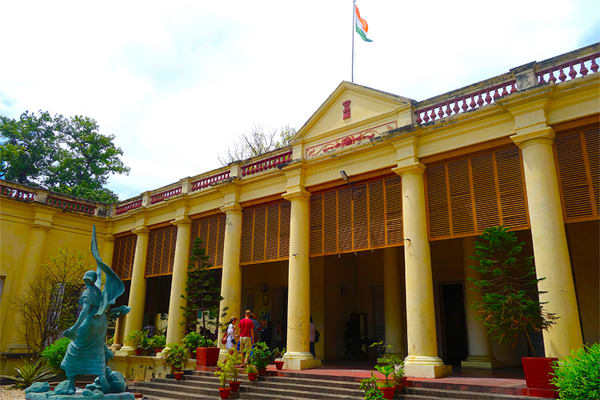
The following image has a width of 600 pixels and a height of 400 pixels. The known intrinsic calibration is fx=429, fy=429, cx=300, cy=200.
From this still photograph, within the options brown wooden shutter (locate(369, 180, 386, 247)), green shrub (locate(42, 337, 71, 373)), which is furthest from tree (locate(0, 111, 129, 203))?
brown wooden shutter (locate(369, 180, 386, 247))

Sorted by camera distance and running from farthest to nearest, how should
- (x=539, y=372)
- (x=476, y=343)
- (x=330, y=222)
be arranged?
(x=330, y=222) < (x=476, y=343) < (x=539, y=372)

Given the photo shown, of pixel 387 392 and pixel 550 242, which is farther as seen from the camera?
pixel 550 242

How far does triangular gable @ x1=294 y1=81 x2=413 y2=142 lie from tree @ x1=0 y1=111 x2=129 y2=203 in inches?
689

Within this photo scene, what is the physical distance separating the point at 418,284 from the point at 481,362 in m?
3.32

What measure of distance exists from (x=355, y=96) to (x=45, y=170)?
69.1 ft

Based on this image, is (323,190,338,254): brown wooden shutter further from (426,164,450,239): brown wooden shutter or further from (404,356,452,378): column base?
(404,356,452,378): column base

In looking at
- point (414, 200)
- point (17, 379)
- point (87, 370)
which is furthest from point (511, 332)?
point (17, 379)

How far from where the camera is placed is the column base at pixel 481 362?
415 inches

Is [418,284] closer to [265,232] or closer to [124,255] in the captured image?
[265,232]

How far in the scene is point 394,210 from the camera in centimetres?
1008

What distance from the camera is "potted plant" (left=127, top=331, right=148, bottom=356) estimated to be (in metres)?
14.2

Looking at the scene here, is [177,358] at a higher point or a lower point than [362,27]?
lower

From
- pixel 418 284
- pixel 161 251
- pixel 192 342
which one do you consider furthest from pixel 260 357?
pixel 161 251

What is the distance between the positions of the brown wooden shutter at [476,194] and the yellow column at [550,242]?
0.36 meters
